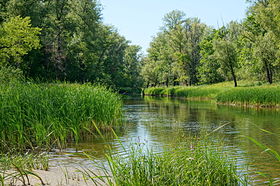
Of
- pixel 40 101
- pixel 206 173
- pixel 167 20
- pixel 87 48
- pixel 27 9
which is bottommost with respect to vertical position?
pixel 206 173

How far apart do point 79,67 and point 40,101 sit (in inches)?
1365

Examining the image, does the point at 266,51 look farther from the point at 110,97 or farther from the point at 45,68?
the point at 110,97

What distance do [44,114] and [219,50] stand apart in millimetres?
41016

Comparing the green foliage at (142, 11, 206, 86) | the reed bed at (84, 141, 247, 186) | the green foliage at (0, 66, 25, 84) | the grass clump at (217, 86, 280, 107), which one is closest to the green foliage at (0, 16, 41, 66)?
the green foliage at (0, 66, 25, 84)

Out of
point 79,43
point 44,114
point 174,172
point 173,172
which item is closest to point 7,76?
point 44,114

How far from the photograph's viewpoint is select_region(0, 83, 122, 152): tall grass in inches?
366

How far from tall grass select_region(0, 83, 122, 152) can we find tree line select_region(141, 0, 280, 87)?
27478 millimetres

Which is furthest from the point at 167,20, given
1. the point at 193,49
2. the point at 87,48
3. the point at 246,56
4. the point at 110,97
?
the point at 110,97

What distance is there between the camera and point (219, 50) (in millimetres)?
48219

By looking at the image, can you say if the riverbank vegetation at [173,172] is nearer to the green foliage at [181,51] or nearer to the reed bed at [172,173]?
the reed bed at [172,173]

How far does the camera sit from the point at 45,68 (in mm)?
40344

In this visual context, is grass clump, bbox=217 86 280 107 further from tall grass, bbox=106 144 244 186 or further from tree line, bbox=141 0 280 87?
tall grass, bbox=106 144 244 186

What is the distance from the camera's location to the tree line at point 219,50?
4056 centimetres

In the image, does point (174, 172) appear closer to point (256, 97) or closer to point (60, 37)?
point (256, 97)
